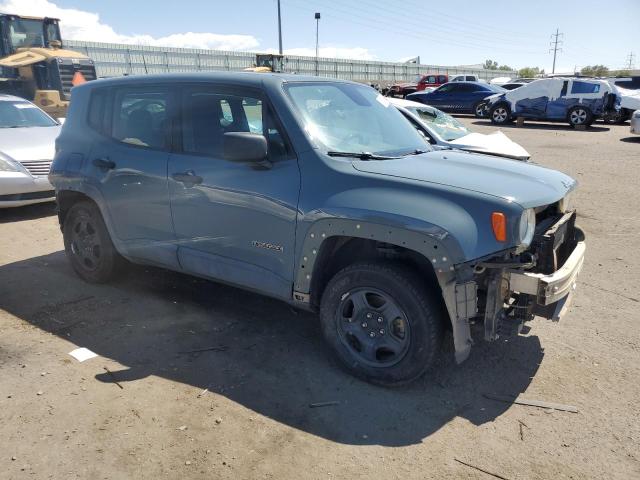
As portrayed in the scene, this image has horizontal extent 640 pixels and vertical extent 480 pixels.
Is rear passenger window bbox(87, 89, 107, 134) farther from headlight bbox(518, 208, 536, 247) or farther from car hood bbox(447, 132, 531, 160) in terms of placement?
car hood bbox(447, 132, 531, 160)

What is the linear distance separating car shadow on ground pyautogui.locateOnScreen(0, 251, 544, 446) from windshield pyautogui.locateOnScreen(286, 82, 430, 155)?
1.51 metres

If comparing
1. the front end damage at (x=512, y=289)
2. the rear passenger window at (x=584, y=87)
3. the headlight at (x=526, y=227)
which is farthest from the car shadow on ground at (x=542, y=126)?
the headlight at (x=526, y=227)

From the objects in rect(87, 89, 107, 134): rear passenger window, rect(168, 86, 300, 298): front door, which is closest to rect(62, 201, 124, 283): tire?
rect(87, 89, 107, 134): rear passenger window

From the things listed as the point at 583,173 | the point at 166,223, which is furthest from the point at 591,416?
the point at 583,173

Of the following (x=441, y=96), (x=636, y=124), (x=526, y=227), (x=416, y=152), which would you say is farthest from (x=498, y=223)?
(x=441, y=96)

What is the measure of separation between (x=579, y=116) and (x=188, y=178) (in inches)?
756

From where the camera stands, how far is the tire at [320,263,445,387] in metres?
3.12

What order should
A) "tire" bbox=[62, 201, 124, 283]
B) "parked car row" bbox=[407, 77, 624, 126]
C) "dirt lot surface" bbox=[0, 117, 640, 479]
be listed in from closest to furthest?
1. "dirt lot surface" bbox=[0, 117, 640, 479]
2. "tire" bbox=[62, 201, 124, 283]
3. "parked car row" bbox=[407, 77, 624, 126]

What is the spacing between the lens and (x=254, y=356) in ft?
12.4

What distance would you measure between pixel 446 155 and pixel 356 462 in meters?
2.36

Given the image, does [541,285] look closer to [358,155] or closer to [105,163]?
[358,155]

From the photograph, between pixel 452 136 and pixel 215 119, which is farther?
pixel 452 136

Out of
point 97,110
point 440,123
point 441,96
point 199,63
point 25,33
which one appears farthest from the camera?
point 199,63

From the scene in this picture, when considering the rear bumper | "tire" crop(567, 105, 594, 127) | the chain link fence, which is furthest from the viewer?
the chain link fence
